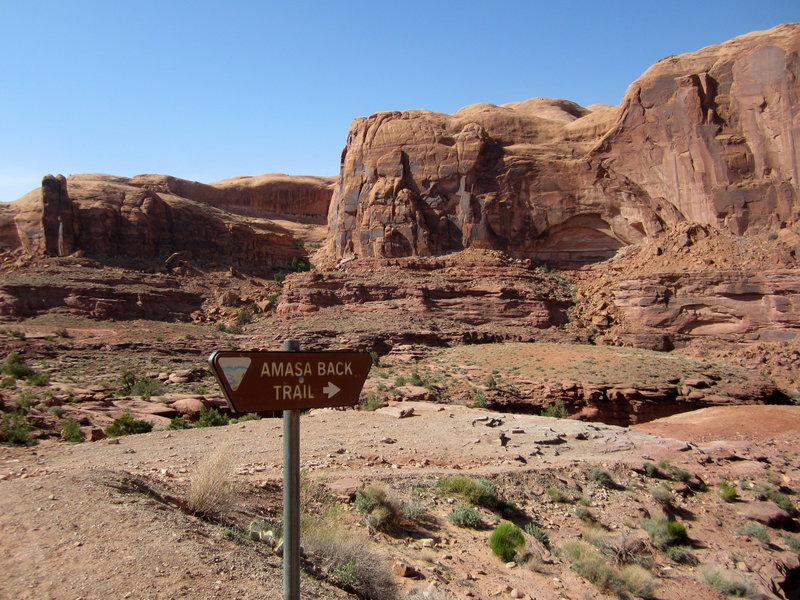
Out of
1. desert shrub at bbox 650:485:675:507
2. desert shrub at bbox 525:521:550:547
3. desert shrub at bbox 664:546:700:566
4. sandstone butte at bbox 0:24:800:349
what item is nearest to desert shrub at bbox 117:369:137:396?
sandstone butte at bbox 0:24:800:349

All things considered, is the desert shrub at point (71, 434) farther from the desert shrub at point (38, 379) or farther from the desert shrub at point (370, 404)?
the desert shrub at point (38, 379)

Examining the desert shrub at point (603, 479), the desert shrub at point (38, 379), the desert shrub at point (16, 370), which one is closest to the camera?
the desert shrub at point (603, 479)

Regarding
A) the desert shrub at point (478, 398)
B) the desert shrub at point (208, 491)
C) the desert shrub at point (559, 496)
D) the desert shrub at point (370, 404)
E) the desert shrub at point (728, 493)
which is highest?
the desert shrub at point (208, 491)

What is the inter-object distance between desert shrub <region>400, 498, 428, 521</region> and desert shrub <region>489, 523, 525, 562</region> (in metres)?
1.00

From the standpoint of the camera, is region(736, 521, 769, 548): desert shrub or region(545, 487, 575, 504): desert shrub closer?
region(545, 487, 575, 504): desert shrub

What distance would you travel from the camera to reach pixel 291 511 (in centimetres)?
349

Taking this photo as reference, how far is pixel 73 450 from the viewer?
1150 cm

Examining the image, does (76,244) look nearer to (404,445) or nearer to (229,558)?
(404,445)

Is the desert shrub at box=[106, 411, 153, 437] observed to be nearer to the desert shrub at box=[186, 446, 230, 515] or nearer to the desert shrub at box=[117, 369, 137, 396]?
the desert shrub at box=[117, 369, 137, 396]

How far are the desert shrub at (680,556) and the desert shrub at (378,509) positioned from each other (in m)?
4.54

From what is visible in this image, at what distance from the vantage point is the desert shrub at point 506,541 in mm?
Answer: 7859

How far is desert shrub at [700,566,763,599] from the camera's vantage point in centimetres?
835

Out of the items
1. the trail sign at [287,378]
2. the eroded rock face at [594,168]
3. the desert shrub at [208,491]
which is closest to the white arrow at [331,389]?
the trail sign at [287,378]

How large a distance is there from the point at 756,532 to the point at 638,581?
4.10 m
